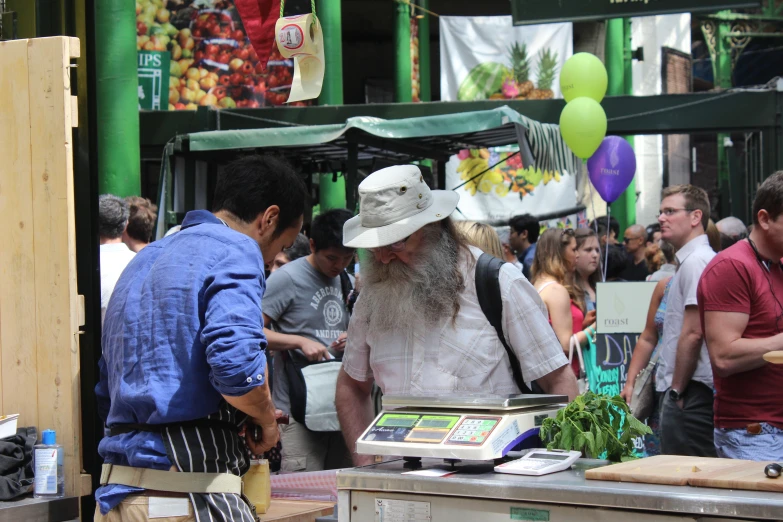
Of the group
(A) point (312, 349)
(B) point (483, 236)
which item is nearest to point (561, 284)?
(B) point (483, 236)

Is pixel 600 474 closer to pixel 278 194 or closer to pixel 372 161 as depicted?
pixel 278 194

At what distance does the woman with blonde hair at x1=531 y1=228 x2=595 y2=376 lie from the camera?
6.22 metres

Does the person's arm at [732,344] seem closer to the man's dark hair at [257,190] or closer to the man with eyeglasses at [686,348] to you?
the man with eyeglasses at [686,348]

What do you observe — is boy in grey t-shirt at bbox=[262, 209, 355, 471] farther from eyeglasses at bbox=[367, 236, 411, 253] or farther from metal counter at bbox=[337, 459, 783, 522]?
metal counter at bbox=[337, 459, 783, 522]

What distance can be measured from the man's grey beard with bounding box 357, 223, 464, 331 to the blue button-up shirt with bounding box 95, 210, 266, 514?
643mm

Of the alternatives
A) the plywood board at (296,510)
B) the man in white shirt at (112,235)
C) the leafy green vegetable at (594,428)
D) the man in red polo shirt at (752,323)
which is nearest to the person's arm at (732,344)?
the man in red polo shirt at (752,323)

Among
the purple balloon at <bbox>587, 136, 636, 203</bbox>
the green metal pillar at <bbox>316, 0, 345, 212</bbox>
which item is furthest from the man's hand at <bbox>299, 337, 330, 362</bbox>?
the green metal pillar at <bbox>316, 0, 345, 212</bbox>

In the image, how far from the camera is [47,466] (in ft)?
11.1

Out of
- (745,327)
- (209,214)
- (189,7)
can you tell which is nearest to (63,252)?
(209,214)

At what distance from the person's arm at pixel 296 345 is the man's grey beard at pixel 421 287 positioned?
5.87 feet

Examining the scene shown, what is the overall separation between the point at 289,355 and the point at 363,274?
194 cm

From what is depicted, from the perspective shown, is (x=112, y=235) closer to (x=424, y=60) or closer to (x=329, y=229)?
(x=329, y=229)

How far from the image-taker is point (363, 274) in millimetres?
3635

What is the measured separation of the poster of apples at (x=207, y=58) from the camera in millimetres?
12055
